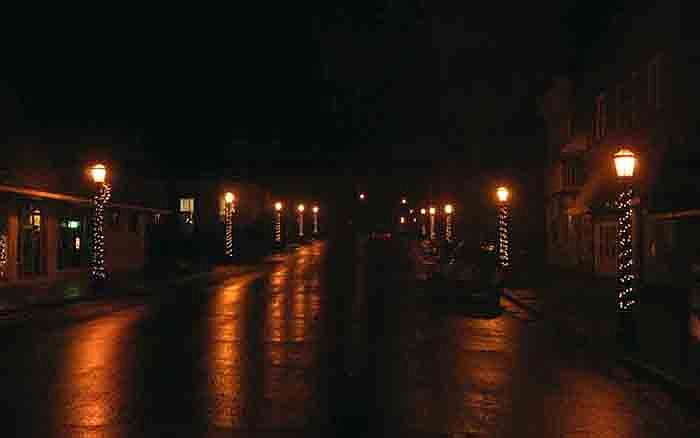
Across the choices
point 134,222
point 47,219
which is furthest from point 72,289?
point 134,222

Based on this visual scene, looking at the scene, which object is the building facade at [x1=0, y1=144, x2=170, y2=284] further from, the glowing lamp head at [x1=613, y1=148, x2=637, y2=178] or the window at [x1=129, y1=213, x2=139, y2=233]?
the glowing lamp head at [x1=613, y1=148, x2=637, y2=178]

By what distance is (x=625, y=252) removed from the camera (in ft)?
45.4

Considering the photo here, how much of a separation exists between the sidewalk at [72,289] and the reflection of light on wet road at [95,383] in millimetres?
5767

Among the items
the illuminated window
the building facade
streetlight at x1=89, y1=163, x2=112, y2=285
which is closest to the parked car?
streetlight at x1=89, y1=163, x2=112, y2=285

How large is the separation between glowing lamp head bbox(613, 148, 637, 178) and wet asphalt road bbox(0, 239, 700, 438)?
3.30 m

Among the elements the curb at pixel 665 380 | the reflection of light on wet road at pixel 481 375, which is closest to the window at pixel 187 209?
the reflection of light on wet road at pixel 481 375

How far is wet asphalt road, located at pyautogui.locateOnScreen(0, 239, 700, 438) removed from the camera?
8.01 metres

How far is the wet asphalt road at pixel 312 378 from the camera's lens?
26.3ft

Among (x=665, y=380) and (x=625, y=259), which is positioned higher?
(x=625, y=259)

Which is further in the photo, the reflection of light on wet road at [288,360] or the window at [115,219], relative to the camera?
the window at [115,219]

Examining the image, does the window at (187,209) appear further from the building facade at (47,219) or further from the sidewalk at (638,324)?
the sidewalk at (638,324)

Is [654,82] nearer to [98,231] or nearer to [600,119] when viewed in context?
A: [600,119]

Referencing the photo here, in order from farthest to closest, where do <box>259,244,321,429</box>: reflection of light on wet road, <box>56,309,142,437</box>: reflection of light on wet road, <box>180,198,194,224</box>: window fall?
<box>180,198,194,224</box>: window
<box>259,244,321,429</box>: reflection of light on wet road
<box>56,309,142,437</box>: reflection of light on wet road

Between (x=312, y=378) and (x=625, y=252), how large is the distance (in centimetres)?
678
